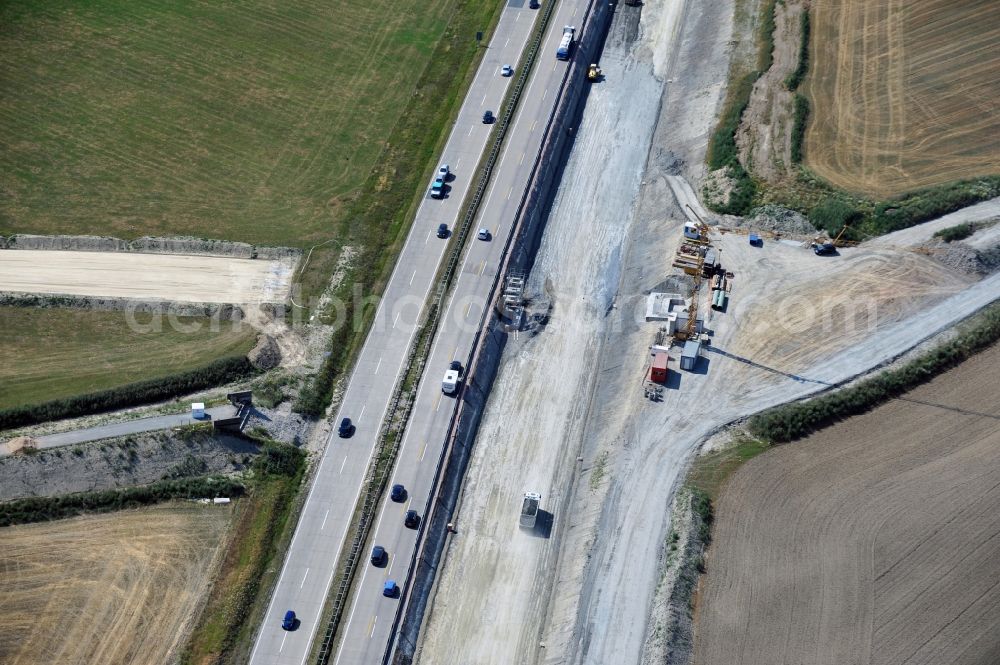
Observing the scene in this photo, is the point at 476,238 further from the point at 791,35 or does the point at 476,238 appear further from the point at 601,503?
the point at 791,35

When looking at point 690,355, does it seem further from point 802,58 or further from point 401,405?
point 802,58

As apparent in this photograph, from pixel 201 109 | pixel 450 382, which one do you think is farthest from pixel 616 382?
pixel 201 109

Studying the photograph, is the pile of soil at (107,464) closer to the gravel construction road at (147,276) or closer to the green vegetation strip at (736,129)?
the gravel construction road at (147,276)

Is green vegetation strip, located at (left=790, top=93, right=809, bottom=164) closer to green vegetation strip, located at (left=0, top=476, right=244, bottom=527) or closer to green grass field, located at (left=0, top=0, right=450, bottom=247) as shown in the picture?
green grass field, located at (left=0, top=0, right=450, bottom=247)

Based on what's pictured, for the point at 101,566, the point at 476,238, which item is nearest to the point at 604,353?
the point at 476,238

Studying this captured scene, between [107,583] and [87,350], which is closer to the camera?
[107,583]

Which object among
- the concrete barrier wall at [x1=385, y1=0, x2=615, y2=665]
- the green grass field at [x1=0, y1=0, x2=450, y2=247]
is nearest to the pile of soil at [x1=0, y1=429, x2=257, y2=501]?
the concrete barrier wall at [x1=385, y1=0, x2=615, y2=665]

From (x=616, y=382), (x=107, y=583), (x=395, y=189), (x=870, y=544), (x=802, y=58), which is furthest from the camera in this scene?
(x=802, y=58)
